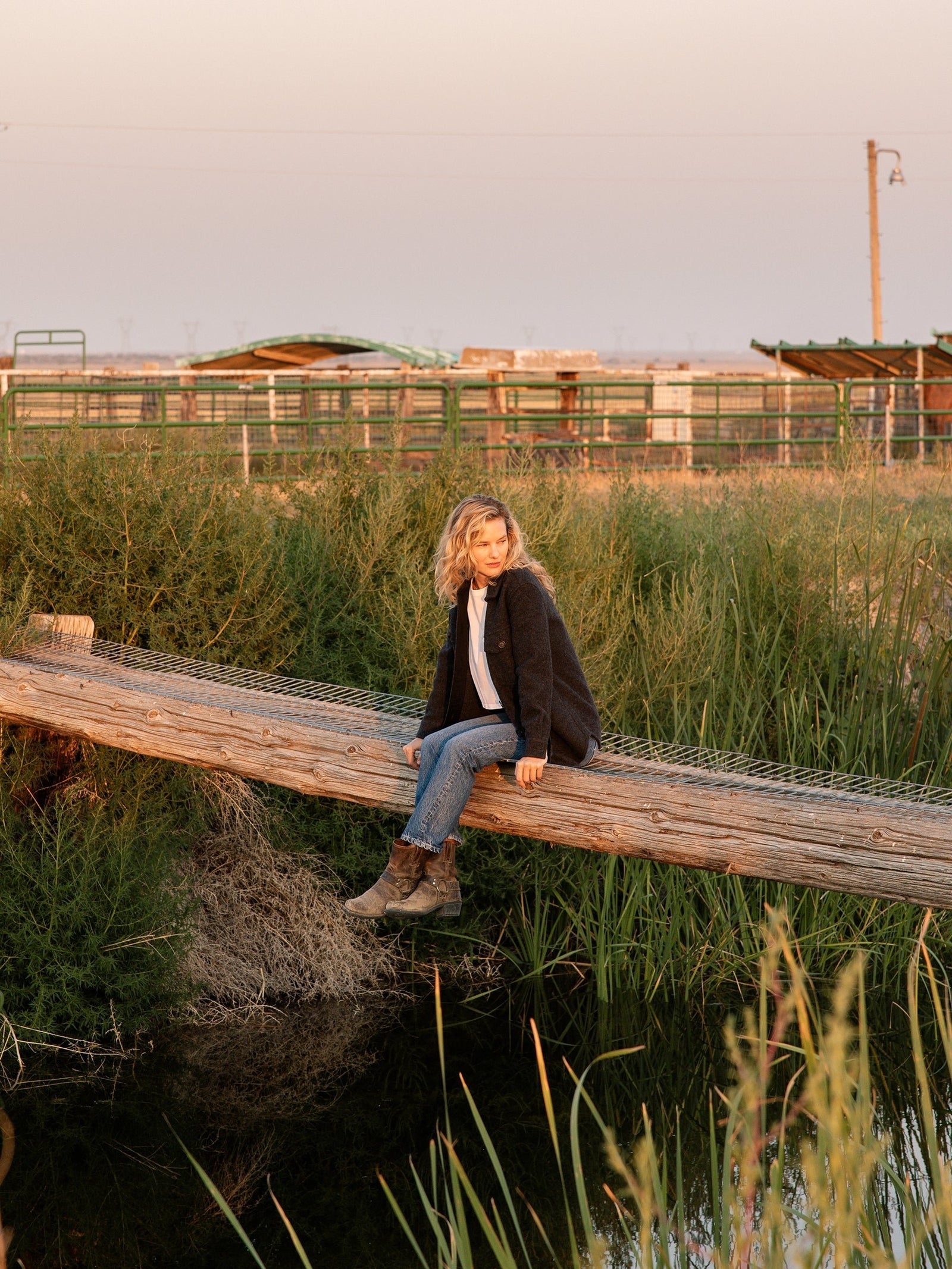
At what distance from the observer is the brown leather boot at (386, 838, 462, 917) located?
11.9 ft

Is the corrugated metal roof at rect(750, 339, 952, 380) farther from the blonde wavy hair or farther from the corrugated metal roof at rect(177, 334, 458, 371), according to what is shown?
the blonde wavy hair

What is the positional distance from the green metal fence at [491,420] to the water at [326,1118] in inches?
Answer: 104

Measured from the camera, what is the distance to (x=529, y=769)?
3.37 metres

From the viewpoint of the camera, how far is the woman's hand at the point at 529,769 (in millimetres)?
3369

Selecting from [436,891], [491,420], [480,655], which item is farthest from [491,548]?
[491,420]

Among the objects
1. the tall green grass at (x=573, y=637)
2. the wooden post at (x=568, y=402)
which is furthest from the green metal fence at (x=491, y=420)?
the tall green grass at (x=573, y=637)

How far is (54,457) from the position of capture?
5.49 metres

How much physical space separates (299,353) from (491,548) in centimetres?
1878

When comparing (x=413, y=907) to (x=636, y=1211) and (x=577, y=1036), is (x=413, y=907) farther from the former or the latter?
(x=577, y=1036)

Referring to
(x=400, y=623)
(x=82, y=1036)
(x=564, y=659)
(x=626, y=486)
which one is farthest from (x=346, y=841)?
(x=626, y=486)

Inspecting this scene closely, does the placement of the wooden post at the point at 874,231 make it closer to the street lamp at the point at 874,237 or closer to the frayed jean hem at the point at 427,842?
the street lamp at the point at 874,237

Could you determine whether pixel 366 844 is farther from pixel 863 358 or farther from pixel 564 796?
pixel 863 358

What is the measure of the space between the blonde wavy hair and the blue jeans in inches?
18.6

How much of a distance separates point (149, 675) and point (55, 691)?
0.33 m
